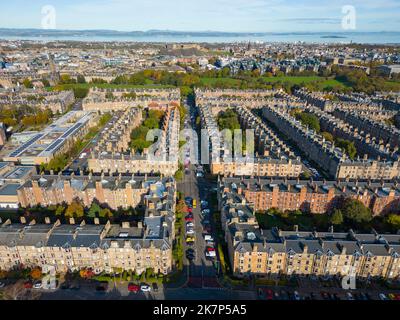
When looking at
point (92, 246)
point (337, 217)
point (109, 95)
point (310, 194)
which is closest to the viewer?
point (92, 246)

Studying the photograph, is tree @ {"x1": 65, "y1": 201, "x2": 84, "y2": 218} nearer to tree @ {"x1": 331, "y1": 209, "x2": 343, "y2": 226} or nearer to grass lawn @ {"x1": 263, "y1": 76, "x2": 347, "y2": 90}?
tree @ {"x1": 331, "y1": 209, "x2": 343, "y2": 226}

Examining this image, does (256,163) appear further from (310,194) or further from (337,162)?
(337,162)

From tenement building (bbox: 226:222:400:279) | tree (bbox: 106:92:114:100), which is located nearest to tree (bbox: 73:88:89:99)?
tree (bbox: 106:92:114:100)

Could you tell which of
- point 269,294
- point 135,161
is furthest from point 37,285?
point 135,161

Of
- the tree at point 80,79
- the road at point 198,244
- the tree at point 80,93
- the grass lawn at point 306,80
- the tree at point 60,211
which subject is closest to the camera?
the road at point 198,244

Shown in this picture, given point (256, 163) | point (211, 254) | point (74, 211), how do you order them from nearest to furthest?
1. point (211, 254)
2. point (74, 211)
3. point (256, 163)

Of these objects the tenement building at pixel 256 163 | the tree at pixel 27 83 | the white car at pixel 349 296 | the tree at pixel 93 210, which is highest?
the tree at pixel 27 83

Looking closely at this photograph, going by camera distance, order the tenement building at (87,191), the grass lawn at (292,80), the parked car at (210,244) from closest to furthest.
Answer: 1. the parked car at (210,244)
2. the tenement building at (87,191)
3. the grass lawn at (292,80)

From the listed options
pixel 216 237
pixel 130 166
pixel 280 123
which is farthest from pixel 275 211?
pixel 280 123

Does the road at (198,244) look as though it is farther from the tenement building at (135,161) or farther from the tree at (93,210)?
the tree at (93,210)

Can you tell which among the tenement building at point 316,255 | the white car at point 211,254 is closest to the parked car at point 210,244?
the white car at point 211,254
